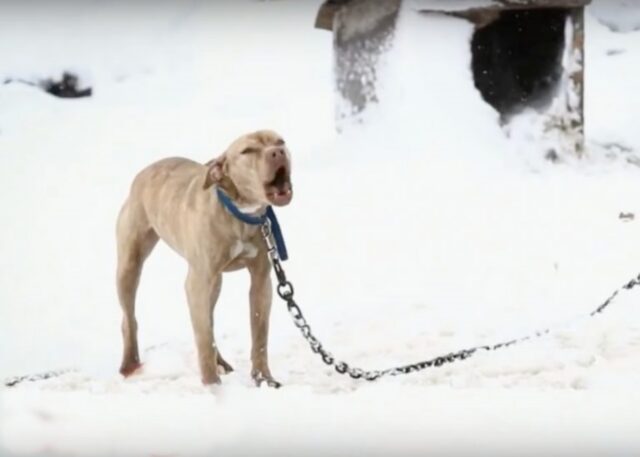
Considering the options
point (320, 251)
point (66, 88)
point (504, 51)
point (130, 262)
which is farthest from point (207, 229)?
point (504, 51)

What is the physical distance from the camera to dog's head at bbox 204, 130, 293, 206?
1.19 metres

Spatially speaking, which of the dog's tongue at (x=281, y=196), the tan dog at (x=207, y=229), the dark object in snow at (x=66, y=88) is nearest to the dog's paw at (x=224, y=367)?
the tan dog at (x=207, y=229)

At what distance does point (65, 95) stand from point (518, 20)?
587mm

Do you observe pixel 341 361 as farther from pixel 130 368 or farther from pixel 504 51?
pixel 504 51

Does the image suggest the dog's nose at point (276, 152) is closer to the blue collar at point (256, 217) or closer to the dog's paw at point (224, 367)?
the blue collar at point (256, 217)

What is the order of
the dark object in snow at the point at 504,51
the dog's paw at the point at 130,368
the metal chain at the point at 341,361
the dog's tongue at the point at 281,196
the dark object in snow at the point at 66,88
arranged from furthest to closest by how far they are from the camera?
the dark object in snow at the point at 504,51 → the dark object in snow at the point at 66,88 → the dog's paw at the point at 130,368 → the metal chain at the point at 341,361 → the dog's tongue at the point at 281,196

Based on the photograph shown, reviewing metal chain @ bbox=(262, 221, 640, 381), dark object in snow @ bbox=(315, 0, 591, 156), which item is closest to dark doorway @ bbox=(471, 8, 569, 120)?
dark object in snow @ bbox=(315, 0, 591, 156)

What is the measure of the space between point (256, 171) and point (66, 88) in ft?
1.43

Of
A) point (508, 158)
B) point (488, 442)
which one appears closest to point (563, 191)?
point (508, 158)

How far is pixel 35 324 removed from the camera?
146 centimetres

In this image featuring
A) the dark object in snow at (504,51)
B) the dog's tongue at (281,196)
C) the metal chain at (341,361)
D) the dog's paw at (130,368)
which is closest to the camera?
the dog's tongue at (281,196)

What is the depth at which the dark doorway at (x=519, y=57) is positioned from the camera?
1724 millimetres

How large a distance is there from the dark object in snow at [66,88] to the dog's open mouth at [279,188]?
432 mm

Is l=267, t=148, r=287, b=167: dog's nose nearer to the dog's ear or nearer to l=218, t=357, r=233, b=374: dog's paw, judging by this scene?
the dog's ear
